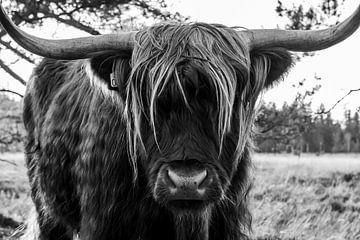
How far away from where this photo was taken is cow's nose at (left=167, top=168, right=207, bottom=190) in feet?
10.7

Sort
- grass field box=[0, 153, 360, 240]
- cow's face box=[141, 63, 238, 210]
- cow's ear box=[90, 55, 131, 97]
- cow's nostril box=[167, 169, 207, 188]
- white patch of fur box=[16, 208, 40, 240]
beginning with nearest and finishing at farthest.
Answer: cow's nostril box=[167, 169, 207, 188] < cow's face box=[141, 63, 238, 210] < cow's ear box=[90, 55, 131, 97] < white patch of fur box=[16, 208, 40, 240] < grass field box=[0, 153, 360, 240]

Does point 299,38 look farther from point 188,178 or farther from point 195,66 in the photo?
point 188,178

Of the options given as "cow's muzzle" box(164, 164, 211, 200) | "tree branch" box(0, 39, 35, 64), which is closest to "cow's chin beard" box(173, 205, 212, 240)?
"cow's muzzle" box(164, 164, 211, 200)

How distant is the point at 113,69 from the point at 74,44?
27cm

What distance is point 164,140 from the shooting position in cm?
357

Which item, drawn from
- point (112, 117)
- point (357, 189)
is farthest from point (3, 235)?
point (357, 189)

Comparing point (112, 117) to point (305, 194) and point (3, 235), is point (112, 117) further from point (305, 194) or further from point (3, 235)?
point (305, 194)

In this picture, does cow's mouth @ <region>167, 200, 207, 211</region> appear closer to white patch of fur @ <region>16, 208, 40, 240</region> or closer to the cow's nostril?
the cow's nostril

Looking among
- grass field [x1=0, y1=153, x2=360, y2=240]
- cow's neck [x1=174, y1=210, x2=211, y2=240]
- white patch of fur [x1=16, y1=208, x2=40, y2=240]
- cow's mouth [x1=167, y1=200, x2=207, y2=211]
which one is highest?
cow's mouth [x1=167, y1=200, x2=207, y2=211]

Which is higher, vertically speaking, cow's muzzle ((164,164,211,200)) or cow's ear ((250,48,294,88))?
cow's ear ((250,48,294,88))

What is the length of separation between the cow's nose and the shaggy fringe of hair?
0.33m

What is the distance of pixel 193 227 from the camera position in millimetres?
4008

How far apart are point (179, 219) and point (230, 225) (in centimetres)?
41

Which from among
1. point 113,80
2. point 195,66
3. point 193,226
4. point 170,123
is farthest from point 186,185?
point 113,80
